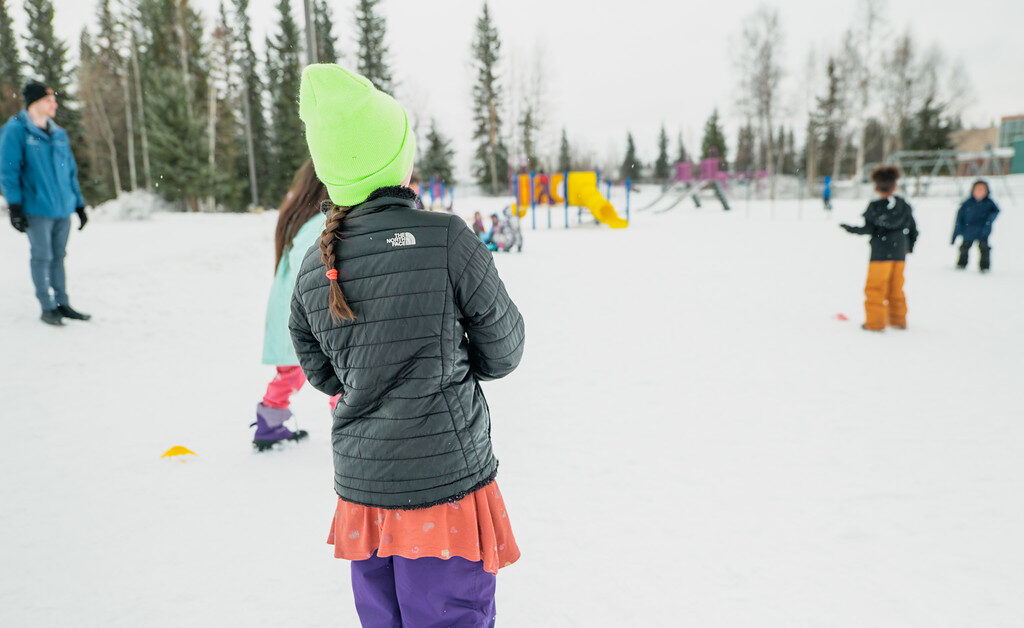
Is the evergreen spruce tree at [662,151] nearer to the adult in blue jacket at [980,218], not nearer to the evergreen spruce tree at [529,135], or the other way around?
the evergreen spruce tree at [529,135]

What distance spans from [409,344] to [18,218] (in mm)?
4927

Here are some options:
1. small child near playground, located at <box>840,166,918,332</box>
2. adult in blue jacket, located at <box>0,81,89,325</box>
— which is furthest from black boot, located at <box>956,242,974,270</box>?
adult in blue jacket, located at <box>0,81,89,325</box>

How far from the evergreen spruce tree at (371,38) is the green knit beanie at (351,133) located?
3920cm

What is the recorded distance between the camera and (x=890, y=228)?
234 inches

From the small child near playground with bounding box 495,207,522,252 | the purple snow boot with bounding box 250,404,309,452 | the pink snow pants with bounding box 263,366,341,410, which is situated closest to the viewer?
the pink snow pants with bounding box 263,366,341,410

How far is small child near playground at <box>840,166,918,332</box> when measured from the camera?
5.93 metres

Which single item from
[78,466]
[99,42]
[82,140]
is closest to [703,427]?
[78,466]

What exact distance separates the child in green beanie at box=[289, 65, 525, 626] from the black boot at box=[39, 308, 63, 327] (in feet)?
16.6

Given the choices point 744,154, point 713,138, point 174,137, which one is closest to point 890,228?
point 174,137

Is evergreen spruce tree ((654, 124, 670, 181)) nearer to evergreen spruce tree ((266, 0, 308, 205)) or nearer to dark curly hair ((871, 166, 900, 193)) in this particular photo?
evergreen spruce tree ((266, 0, 308, 205))

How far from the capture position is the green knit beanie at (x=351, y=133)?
1.31 meters

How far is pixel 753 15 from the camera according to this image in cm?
3616

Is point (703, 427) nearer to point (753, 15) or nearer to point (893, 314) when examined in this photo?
point (893, 314)

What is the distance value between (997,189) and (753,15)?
1669cm
